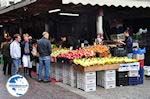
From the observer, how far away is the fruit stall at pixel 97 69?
36.2 feet

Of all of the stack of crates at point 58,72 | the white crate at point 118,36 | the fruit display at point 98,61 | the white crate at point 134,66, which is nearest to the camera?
the fruit display at point 98,61

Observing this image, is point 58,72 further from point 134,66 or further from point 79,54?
point 134,66

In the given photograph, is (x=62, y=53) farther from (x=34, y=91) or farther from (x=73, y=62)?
(x=34, y=91)

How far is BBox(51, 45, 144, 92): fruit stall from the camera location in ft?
36.2

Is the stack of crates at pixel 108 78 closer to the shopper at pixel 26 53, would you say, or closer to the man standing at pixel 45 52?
the man standing at pixel 45 52

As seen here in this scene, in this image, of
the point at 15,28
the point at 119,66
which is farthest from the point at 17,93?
the point at 15,28

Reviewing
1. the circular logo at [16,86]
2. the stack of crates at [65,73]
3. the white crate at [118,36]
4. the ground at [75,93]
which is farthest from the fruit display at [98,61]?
the circular logo at [16,86]

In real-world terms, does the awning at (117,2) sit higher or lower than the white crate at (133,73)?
higher

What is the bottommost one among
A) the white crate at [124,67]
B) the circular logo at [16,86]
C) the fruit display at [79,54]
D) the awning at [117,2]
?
the white crate at [124,67]

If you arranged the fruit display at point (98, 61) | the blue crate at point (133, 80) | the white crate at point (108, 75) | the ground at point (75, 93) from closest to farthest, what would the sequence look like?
1. the ground at point (75, 93)
2. the fruit display at point (98, 61)
3. the white crate at point (108, 75)
4. the blue crate at point (133, 80)

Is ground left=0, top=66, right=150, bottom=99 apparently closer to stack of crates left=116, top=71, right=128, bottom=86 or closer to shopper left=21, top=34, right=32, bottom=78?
stack of crates left=116, top=71, right=128, bottom=86

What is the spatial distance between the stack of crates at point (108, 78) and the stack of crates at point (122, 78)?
293 mm

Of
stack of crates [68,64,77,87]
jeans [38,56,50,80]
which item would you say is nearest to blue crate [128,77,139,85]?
stack of crates [68,64,77,87]

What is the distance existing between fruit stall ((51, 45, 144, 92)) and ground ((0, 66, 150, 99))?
0.27 metres
